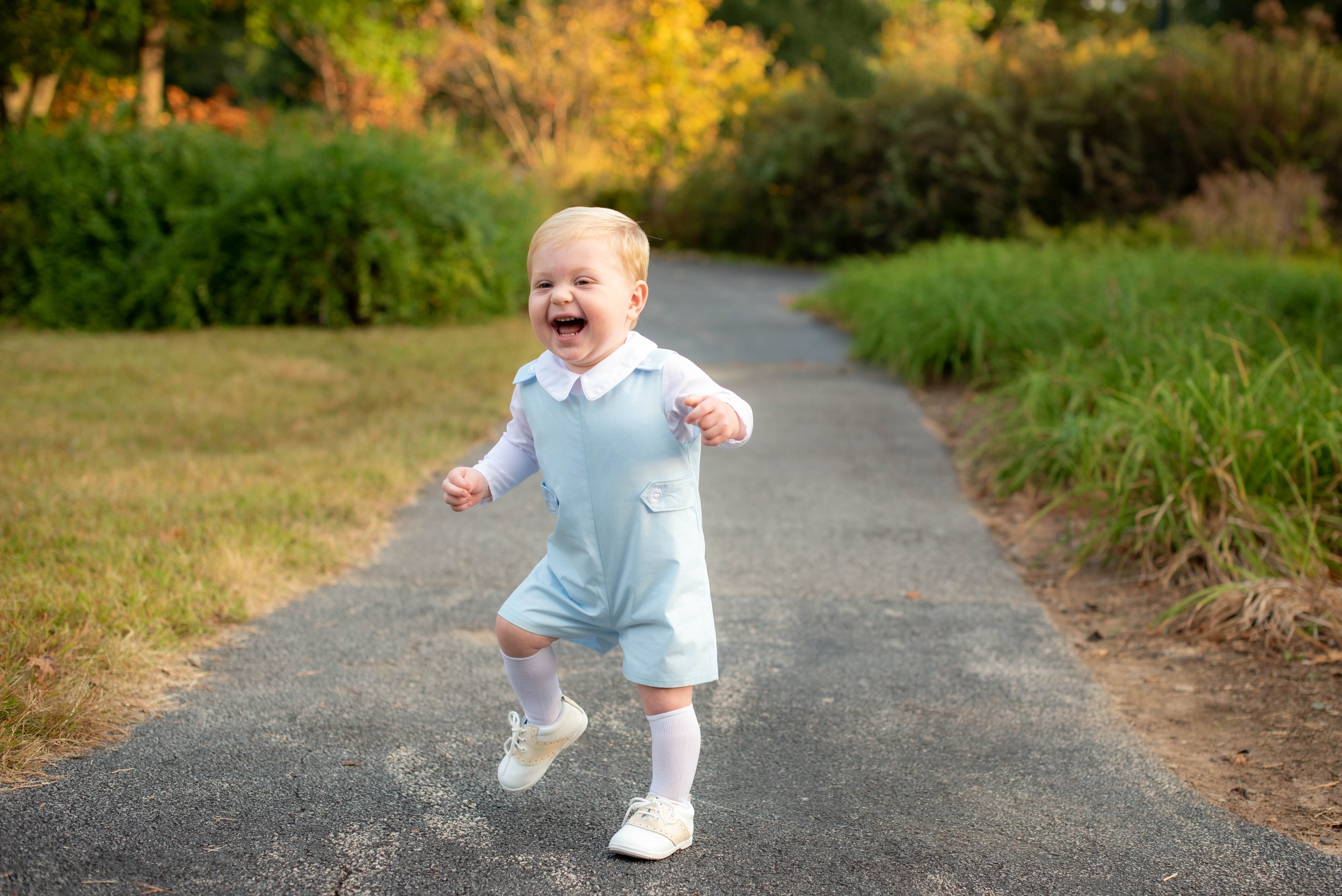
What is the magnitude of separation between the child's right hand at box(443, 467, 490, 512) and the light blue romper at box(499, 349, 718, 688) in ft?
0.56

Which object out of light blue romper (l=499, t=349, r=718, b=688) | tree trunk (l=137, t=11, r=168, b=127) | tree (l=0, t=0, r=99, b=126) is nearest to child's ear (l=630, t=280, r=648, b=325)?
light blue romper (l=499, t=349, r=718, b=688)

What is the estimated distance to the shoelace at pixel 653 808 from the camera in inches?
93.4

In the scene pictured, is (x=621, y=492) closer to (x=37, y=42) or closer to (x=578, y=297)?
(x=578, y=297)

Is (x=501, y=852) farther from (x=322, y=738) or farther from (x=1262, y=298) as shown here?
(x=1262, y=298)

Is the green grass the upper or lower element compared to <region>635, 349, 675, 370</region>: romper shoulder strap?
lower

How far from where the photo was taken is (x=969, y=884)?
2.31 meters

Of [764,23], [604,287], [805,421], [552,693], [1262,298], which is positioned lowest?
[805,421]

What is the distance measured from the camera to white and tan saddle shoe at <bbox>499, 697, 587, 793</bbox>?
257cm

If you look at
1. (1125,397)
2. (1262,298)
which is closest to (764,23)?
(1262,298)

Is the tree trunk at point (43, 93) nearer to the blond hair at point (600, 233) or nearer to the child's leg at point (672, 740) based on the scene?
the blond hair at point (600, 233)

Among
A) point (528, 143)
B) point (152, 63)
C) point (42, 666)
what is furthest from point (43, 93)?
point (42, 666)

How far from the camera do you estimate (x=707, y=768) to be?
112 inches

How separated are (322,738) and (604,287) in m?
1.49

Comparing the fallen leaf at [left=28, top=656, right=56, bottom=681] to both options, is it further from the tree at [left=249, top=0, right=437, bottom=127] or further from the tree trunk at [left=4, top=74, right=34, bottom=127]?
the tree trunk at [left=4, top=74, right=34, bottom=127]
